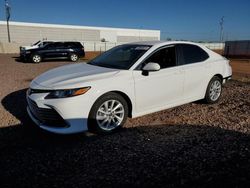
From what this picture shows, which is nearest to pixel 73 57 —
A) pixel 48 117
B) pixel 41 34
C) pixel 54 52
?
pixel 54 52

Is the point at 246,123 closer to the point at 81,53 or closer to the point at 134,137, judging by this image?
the point at 134,137

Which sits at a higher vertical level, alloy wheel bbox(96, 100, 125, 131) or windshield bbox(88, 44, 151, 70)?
windshield bbox(88, 44, 151, 70)

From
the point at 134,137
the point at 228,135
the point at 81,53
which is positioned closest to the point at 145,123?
the point at 134,137

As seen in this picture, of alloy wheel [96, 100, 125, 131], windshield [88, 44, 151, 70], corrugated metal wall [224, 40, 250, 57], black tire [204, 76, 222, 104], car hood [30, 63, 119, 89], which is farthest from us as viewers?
corrugated metal wall [224, 40, 250, 57]

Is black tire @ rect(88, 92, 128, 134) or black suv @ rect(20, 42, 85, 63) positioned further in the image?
black suv @ rect(20, 42, 85, 63)

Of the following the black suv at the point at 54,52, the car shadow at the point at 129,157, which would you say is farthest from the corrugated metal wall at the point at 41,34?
the car shadow at the point at 129,157

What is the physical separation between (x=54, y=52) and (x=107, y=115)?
1794cm

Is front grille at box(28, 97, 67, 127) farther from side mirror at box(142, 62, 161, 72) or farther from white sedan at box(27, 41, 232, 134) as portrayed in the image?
side mirror at box(142, 62, 161, 72)

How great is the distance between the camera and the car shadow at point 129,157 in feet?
10.6

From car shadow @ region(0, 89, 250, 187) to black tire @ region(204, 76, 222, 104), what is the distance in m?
1.48

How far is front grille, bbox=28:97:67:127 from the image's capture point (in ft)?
14.1

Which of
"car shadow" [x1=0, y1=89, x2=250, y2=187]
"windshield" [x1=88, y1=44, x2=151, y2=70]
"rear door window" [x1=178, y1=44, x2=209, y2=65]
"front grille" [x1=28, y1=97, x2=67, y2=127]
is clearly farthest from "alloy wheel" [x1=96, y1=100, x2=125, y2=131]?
"rear door window" [x1=178, y1=44, x2=209, y2=65]

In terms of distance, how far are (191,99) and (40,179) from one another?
3.74 m

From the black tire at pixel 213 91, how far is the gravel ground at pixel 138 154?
68cm
